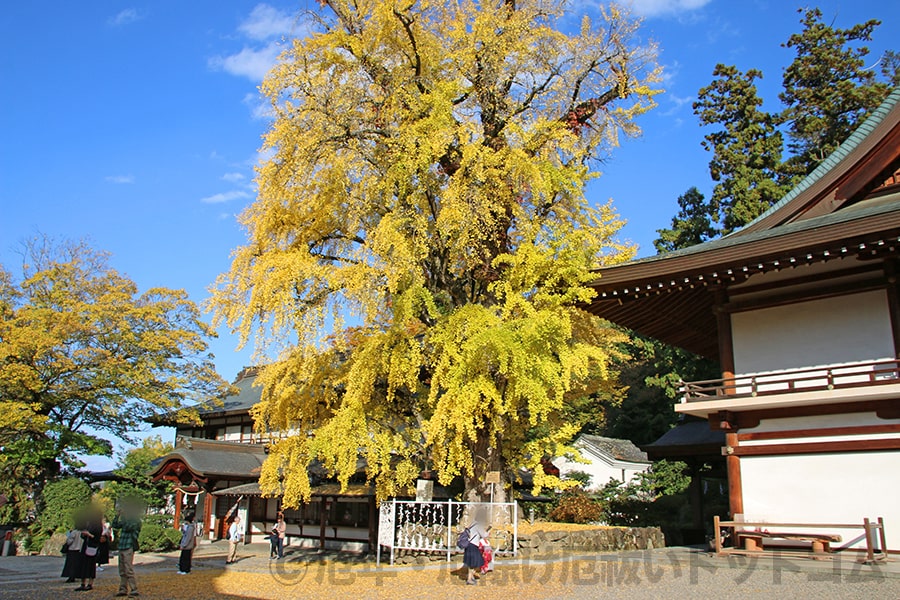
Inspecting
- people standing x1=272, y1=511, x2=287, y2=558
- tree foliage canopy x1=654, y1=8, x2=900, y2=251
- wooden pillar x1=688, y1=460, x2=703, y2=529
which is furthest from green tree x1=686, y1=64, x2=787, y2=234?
people standing x1=272, y1=511, x2=287, y2=558

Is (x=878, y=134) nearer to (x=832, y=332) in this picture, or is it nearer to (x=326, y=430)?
(x=832, y=332)

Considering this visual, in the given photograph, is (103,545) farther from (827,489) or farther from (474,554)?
(827,489)

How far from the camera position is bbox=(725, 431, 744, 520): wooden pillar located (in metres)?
12.3

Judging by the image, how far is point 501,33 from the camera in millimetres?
15328

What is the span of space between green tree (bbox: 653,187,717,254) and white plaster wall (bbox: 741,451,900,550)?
19043 mm

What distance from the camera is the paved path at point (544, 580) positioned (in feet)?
29.3

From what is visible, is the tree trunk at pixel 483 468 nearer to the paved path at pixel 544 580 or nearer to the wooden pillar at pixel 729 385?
the paved path at pixel 544 580

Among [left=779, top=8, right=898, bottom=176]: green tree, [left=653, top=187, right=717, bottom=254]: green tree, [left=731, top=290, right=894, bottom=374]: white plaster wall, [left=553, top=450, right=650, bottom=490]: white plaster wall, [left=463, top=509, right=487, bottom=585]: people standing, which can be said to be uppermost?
[left=779, top=8, right=898, bottom=176]: green tree

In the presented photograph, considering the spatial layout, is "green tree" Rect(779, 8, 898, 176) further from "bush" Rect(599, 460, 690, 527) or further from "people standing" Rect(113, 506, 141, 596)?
"people standing" Rect(113, 506, 141, 596)

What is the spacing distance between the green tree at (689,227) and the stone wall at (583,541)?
16.2 meters

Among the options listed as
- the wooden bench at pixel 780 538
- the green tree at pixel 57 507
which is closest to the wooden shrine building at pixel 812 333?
the wooden bench at pixel 780 538

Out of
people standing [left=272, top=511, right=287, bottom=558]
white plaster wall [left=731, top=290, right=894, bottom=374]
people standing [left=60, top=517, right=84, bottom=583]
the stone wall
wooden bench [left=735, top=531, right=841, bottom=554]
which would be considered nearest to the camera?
wooden bench [left=735, top=531, right=841, bottom=554]

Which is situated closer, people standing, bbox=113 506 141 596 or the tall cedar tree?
people standing, bbox=113 506 141 596

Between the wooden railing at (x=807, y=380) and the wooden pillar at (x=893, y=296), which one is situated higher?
the wooden pillar at (x=893, y=296)
